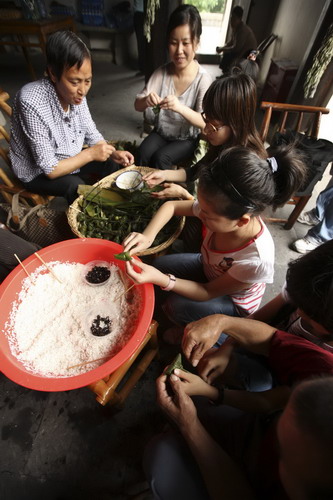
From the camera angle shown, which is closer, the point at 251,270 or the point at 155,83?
the point at 251,270

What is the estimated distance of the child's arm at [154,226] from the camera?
1476mm

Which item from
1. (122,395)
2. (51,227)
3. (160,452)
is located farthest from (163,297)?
(160,452)

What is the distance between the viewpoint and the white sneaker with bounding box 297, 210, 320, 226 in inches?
110

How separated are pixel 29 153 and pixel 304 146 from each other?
2.27 m

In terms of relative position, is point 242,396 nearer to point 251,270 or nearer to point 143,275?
point 251,270

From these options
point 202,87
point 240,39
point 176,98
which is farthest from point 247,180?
point 240,39

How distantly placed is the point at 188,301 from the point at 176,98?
5.31ft

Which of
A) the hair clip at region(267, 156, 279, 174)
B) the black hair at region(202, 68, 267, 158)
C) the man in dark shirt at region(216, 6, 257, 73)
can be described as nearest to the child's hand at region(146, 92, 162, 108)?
the black hair at region(202, 68, 267, 158)

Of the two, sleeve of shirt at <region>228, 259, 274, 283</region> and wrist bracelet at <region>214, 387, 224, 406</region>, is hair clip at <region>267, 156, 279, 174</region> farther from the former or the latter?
wrist bracelet at <region>214, 387, 224, 406</region>

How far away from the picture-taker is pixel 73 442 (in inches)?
58.0

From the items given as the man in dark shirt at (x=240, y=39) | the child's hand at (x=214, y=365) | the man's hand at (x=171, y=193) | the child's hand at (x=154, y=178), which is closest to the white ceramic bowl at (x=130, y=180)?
the child's hand at (x=154, y=178)

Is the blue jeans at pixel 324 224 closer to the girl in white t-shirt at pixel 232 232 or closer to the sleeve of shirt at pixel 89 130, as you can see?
the girl in white t-shirt at pixel 232 232

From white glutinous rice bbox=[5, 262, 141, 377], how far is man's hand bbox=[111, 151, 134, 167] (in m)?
1.13

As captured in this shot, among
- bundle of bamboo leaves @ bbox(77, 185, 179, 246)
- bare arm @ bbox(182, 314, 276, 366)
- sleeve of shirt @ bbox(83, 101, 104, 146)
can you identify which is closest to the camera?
bare arm @ bbox(182, 314, 276, 366)
